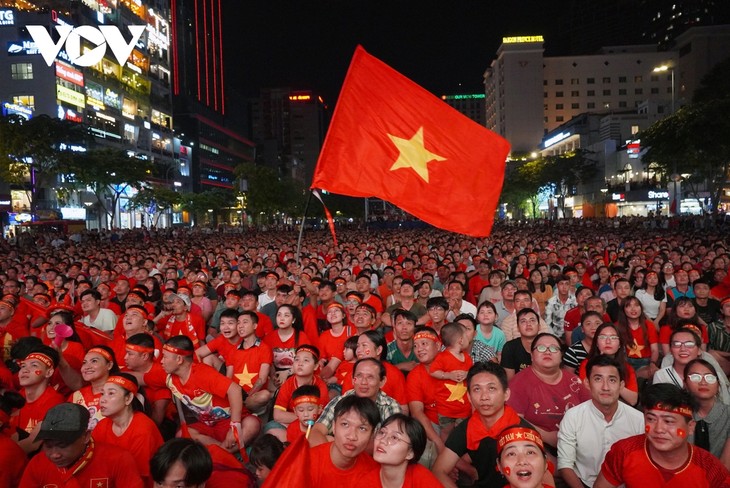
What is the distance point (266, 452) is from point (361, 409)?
2.87 ft

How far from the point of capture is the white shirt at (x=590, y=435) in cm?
448

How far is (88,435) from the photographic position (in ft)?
12.8

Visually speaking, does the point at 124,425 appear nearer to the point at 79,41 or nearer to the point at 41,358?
the point at 41,358

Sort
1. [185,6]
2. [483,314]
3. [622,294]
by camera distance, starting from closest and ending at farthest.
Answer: [483,314], [622,294], [185,6]

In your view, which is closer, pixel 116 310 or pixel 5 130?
pixel 116 310

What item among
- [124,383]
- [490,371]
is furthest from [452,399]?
[124,383]

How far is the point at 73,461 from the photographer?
3.82m

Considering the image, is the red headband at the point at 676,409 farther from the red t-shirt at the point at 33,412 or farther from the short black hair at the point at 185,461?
the red t-shirt at the point at 33,412

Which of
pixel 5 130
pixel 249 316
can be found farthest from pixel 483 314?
pixel 5 130

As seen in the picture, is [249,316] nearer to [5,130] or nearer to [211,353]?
[211,353]

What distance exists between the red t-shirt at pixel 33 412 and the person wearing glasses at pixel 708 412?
17.2ft

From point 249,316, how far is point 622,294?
214 inches

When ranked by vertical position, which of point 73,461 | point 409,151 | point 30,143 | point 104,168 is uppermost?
point 30,143

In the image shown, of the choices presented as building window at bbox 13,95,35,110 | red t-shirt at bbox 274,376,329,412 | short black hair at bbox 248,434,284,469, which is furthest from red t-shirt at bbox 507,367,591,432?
building window at bbox 13,95,35,110
